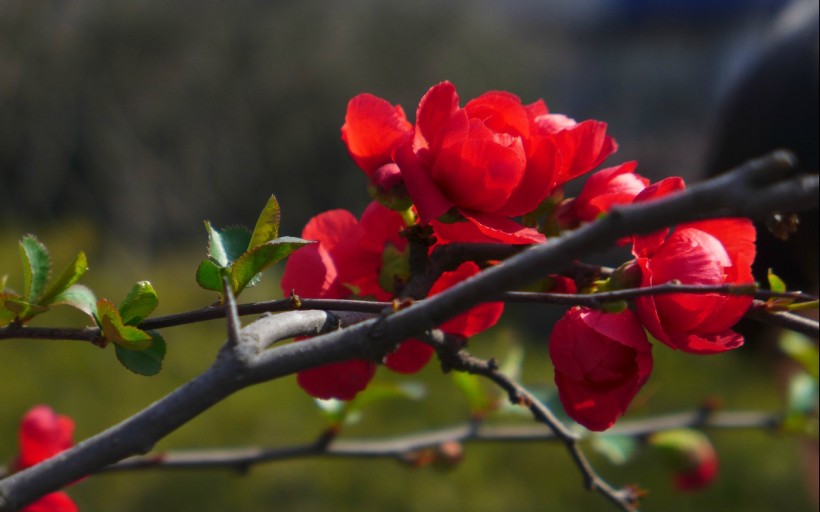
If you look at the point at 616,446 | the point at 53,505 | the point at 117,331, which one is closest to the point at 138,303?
the point at 117,331

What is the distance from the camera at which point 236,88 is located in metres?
4.47

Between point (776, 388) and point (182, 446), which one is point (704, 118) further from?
point (182, 446)

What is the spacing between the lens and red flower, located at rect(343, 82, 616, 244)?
0.29 meters

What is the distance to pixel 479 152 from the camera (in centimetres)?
29

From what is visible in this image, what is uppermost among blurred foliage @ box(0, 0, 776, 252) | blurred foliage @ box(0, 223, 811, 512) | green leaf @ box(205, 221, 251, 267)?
green leaf @ box(205, 221, 251, 267)

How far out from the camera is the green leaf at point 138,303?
30cm

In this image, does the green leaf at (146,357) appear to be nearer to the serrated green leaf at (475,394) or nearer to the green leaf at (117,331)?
the green leaf at (117,331)

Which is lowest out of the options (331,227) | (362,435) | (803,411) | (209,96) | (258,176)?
(362,435)

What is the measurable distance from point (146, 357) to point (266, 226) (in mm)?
Answer: 64

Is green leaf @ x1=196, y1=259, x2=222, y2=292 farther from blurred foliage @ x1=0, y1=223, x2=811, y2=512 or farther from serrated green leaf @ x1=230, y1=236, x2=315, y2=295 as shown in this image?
blurred foliage @ x1=0, y1=223, x2=811, y2=512

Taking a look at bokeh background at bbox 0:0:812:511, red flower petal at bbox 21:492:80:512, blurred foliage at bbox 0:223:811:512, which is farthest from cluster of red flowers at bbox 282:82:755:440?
bokeh background at bbox 0:0:812:511

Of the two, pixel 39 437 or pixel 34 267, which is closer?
pixel 34 267

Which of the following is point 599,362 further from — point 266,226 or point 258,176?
point 258,176

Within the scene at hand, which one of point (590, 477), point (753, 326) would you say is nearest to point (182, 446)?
point (753, 326)
